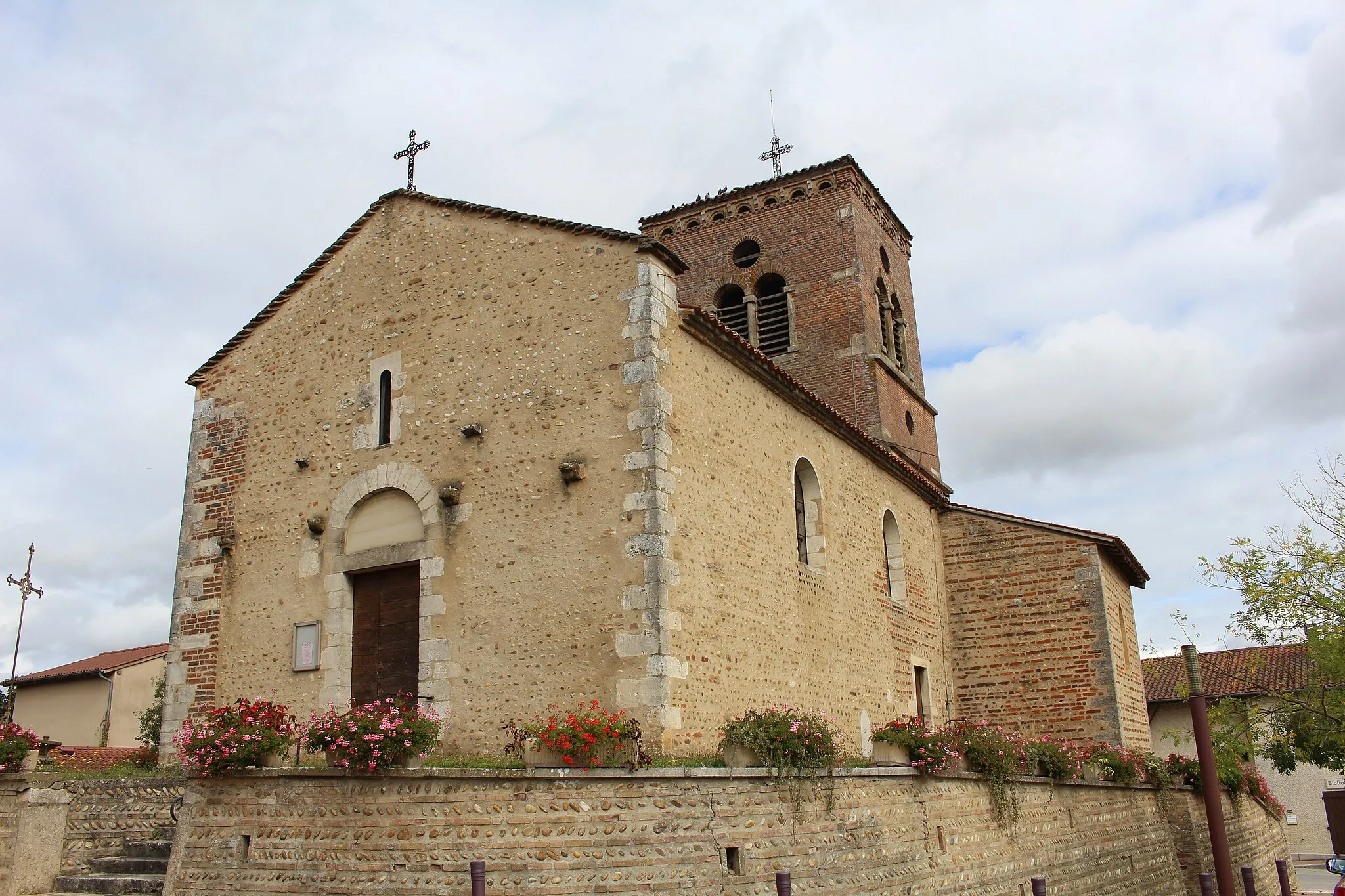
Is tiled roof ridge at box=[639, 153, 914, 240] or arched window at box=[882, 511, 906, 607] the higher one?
tiled roof ridge at box=[639, 153, 914, 240]

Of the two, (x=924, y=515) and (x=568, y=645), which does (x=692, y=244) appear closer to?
(x=924, y=515)

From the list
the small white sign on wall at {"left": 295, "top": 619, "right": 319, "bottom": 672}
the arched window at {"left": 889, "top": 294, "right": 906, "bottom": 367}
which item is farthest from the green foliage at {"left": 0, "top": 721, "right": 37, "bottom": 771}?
the arched window at {"left": 889, "top": 294, "right": 906, "bottom": 367}

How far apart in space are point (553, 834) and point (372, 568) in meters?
4.82

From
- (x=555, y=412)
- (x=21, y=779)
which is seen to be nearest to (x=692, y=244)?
(x=555, y=412)

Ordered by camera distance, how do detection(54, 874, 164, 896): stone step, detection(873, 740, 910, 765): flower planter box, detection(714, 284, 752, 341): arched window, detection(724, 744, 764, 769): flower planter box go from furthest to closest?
detection(714, 284, 752, 341): arched window → detection(873, 740, 910, 765): flower planter box → detection(54, 874, 164, 896): stone step → detection(724, 744, 764, 769): flower planter box

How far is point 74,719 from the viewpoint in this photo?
2842cm

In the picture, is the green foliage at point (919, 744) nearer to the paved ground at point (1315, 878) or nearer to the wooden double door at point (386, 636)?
the wooden double door at point (386, 636)

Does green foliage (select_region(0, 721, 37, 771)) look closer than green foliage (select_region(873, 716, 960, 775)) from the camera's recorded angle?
Yes

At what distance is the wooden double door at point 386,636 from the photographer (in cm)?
1131

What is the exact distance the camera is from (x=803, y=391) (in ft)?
44.7

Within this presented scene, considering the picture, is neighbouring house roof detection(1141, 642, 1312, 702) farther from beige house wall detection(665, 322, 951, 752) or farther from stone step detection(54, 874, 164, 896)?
stone step detection(54, 874, 164, 896)

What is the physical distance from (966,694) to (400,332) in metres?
12.0

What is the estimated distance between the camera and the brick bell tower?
21.8 metres

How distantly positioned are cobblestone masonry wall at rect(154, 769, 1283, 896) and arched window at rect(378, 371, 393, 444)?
434 cm
